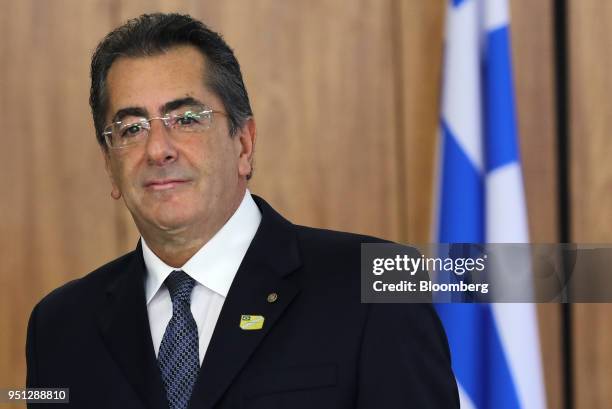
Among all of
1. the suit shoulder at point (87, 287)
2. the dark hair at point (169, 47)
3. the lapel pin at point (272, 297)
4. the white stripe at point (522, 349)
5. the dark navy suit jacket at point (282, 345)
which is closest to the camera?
the dark navy suit jacket at point (282, 345)

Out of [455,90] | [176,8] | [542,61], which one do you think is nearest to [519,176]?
[455,90]

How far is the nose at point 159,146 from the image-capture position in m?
1.73

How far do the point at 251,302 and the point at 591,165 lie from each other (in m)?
1.54

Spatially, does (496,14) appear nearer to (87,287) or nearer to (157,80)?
(157,80)

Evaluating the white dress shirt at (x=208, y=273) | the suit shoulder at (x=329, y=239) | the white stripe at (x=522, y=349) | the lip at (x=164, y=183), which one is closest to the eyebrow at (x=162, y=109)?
the lip at (x=164, y=183)

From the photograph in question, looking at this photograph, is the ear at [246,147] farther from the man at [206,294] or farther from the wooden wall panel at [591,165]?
the wooden wall panel at [591,165]

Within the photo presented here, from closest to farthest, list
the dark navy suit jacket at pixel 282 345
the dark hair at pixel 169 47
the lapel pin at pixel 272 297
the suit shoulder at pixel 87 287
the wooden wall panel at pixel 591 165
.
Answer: the dark navy suit jacket at pixel 282 345 < the lapel pin at pixel 272 297 < the dark hair at pixel 169 47 < the suit shoulder at pixel 87 287 < the wooden wall panel at pixel 591 165

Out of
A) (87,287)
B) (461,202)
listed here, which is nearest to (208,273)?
(87,287)

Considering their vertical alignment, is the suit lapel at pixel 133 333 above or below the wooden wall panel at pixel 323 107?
below

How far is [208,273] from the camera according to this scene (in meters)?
1.77

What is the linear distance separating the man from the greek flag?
802 millimetres

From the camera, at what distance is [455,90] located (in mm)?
2631

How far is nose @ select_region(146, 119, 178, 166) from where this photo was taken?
1.73 m

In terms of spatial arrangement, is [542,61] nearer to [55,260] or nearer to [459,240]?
[459,240]
